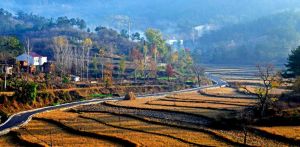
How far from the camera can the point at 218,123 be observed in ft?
143

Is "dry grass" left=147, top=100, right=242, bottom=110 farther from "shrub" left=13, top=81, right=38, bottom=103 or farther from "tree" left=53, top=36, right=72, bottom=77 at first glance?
"tree" left=53, top=36, right=72, bottom=77

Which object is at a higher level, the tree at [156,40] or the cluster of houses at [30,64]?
the tree at [156,40]

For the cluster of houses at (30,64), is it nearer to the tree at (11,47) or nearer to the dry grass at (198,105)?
the tree at (11,47)

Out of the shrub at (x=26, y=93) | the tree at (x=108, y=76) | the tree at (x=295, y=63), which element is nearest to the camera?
the shrub at (x=26, y=93)

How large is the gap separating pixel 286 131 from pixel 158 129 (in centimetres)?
1138

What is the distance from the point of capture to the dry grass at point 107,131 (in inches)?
1400

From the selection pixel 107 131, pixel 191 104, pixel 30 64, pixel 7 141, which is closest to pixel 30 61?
pixel 30 64

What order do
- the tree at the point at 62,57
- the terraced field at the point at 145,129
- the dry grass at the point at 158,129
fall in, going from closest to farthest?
the terraced field at the point at 145,129, the dry grass at the point at 158,129, the tree at the point at 62,57

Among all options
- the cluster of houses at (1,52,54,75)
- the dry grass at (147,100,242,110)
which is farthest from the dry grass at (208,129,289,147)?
the cluster of houses at (1,52,54,75)

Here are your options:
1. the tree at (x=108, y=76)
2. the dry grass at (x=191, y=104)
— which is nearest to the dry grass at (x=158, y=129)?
the dry grass at (x=191, y=104)

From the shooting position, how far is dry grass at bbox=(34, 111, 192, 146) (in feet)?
117

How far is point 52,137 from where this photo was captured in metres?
37.9

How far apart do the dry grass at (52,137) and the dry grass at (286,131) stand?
1419 cm

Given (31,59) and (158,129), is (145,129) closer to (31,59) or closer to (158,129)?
(158,129)
